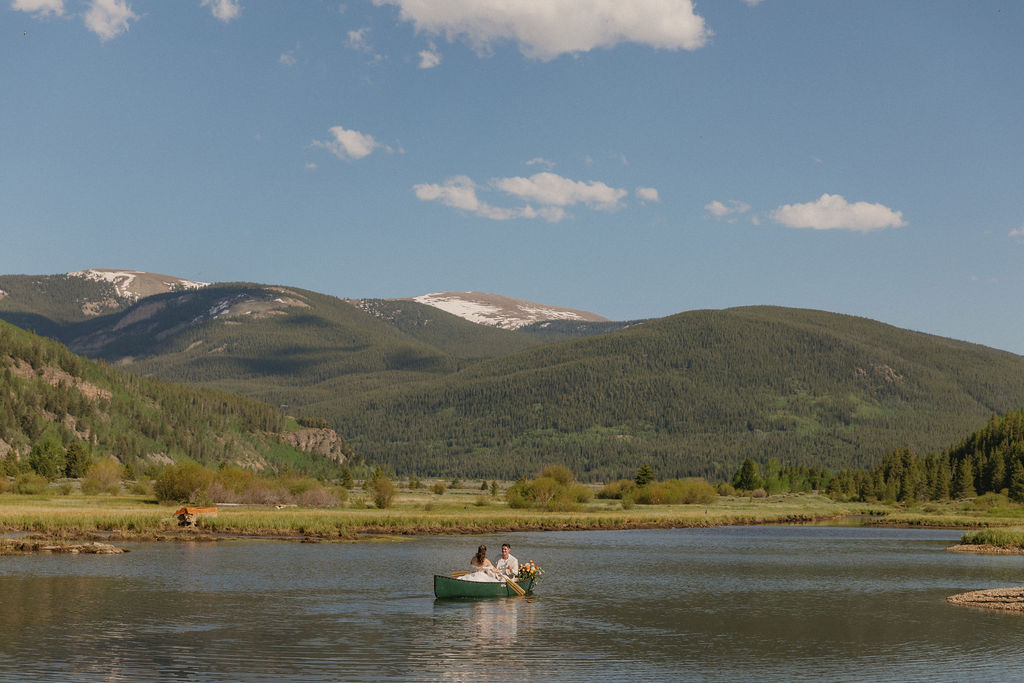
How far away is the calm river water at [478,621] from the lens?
35.7m

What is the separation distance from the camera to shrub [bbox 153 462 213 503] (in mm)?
129750

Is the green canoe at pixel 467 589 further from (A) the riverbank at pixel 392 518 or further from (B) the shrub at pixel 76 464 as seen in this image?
(B) the shrub at pixel 76 464

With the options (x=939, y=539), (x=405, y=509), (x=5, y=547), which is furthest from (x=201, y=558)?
(x=939, y=539)

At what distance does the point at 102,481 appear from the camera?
148875mm

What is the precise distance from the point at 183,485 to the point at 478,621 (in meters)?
91.4

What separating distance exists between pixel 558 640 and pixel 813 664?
9.72 meters

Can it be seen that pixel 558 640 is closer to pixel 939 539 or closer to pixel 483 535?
pixel 483 535

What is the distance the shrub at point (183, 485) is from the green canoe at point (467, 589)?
83313 millimetres

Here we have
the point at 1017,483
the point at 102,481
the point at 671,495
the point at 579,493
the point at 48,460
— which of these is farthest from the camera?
the point at 671,495

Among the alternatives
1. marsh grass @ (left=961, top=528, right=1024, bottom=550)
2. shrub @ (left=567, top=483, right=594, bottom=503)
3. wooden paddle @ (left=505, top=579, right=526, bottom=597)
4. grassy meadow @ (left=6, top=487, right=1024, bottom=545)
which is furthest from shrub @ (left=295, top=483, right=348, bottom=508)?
wooden paddle @ (left=505, top=579, right=526, bottom=597)

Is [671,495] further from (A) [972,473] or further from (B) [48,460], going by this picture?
(B) [48,460]

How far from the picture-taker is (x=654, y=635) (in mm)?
44156

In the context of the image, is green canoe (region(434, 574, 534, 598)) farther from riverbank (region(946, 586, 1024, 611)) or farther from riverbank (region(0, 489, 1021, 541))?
riverbank (region(0, 489, 1021, 541))

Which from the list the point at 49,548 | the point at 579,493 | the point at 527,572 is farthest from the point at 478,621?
the point at 579,493
